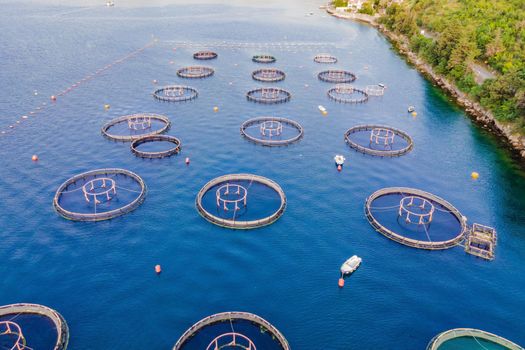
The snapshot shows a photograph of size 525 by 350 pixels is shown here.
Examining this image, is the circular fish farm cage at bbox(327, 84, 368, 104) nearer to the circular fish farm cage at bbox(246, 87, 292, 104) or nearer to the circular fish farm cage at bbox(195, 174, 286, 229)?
the circular fish farm cage at bbox(246, 87, 292, 104)

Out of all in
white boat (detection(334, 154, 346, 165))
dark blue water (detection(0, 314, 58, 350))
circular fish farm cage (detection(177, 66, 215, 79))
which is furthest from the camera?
circular fish farm cage (detection(177, 66, 215, 79))

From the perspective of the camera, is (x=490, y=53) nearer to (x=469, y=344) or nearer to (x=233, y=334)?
(x=469, y=344)

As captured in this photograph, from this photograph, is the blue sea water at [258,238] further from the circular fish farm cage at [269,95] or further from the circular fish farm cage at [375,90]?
the circular fish farm cage at [375,90]

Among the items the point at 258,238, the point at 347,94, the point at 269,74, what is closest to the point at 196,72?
the point at 269,74

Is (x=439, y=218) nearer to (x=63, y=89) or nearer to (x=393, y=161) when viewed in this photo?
(x=393, y=161)

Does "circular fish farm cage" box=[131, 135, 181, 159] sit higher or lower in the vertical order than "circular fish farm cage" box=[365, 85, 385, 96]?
lower

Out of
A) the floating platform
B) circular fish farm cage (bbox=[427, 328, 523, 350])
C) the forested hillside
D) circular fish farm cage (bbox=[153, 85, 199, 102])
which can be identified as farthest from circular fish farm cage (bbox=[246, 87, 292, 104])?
circular fish farm cage (bbox=[427, 328, 523, 350])
